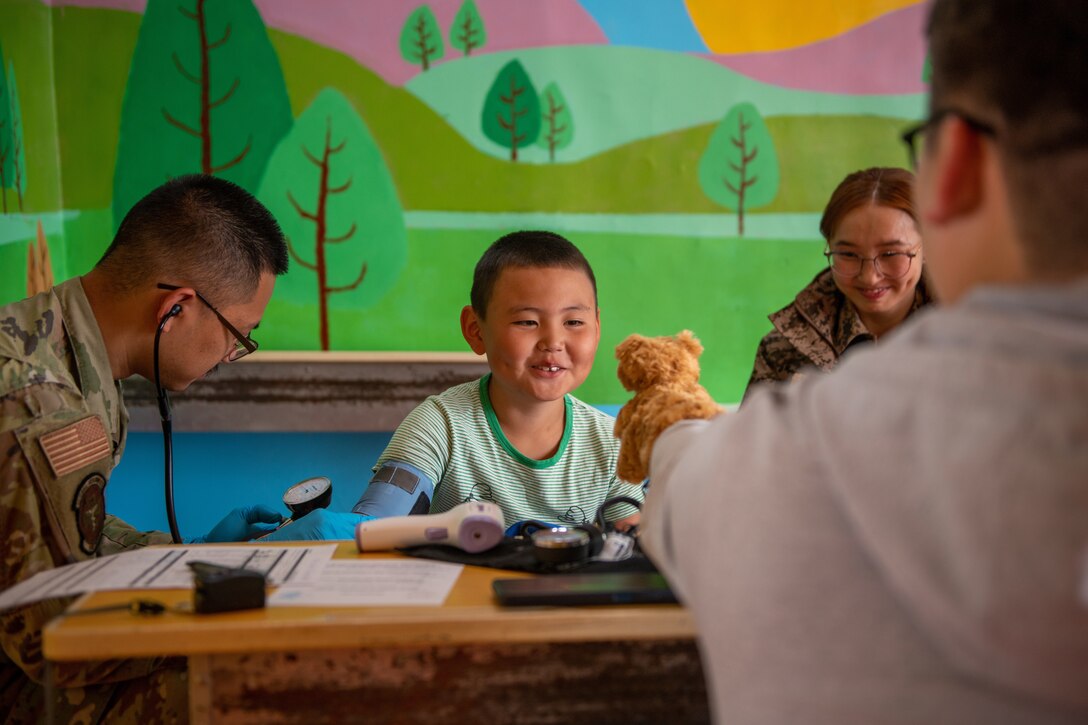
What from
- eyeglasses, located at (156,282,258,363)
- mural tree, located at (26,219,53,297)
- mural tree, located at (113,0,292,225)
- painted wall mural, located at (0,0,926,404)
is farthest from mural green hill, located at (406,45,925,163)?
eyeglasses, located at (156,282,258,363)

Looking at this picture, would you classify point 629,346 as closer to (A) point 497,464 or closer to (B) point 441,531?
(B) point 441,531

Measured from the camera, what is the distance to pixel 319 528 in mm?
1442

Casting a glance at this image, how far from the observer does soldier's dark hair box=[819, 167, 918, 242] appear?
2.11 meters

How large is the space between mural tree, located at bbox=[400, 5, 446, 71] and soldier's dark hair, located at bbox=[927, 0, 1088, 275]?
2.35 metres

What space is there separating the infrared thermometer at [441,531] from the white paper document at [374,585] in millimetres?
49

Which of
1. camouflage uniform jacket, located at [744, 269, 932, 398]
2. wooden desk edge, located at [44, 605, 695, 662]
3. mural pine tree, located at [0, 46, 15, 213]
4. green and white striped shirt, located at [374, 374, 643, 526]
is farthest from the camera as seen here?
mural pine tree, located at [0, 46, 15, 213]

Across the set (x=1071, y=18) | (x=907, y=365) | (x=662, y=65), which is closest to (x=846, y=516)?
(x=907, y=365)

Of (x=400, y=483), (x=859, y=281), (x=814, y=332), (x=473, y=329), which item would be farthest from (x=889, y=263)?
(x=400, y=483)

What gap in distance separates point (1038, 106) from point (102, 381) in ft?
4.43

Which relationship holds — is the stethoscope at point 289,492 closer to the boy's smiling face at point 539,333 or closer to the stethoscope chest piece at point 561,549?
the boy's smiling face at point 539,333

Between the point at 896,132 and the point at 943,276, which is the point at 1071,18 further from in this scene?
the point at 896,132

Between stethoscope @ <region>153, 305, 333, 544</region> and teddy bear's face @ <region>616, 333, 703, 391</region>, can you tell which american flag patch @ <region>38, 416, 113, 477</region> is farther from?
teddy bear's face @ <region>616, 333, 703, 391</region>

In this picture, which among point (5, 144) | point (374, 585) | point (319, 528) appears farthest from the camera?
point (5, 144)

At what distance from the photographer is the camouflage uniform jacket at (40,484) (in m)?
1.17
